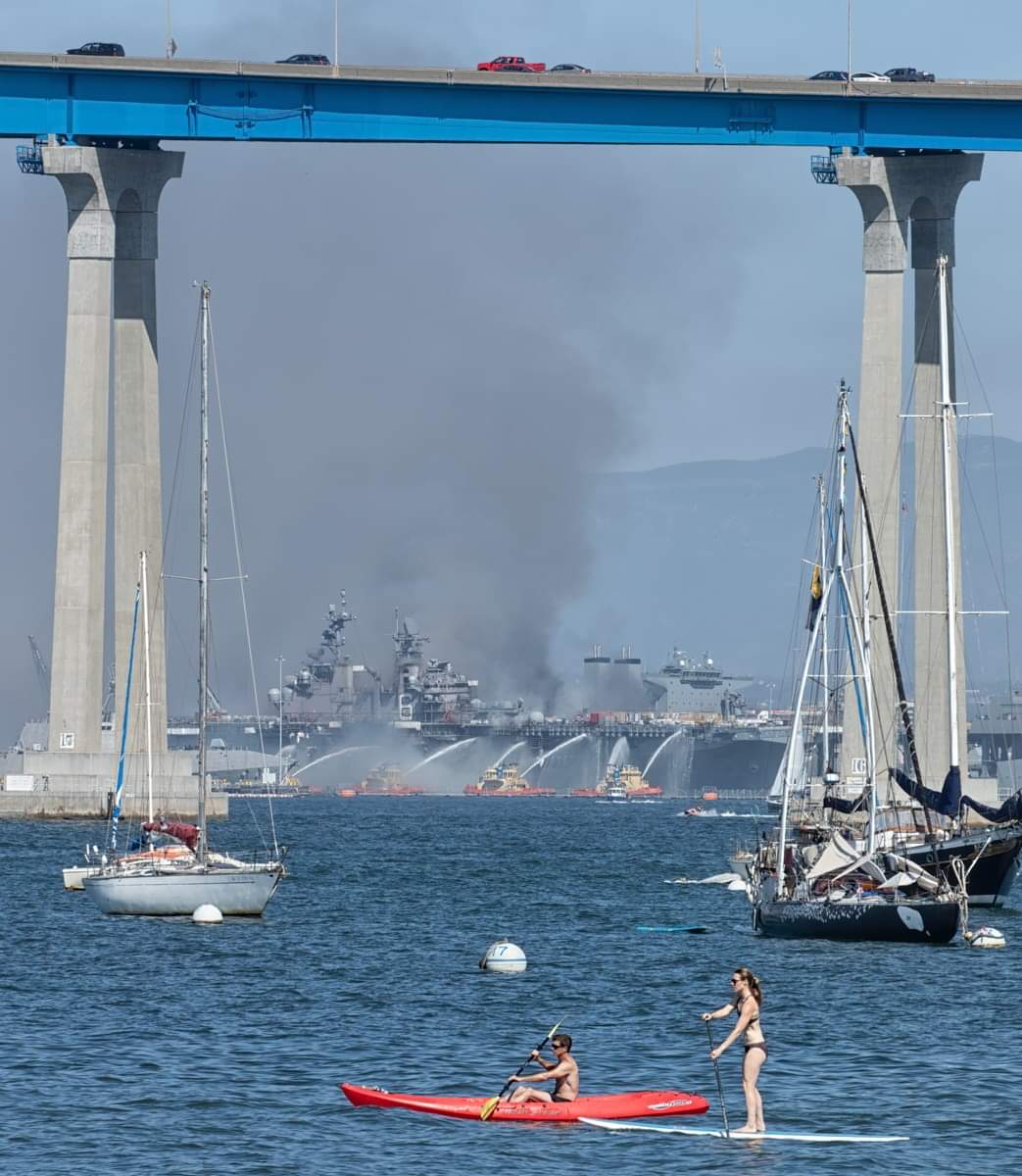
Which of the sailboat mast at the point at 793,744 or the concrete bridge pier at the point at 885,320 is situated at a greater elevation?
the concrete bridge pier at the point at 885,320

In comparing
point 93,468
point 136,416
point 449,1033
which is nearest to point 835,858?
point 449,1033

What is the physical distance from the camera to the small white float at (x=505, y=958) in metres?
52.2

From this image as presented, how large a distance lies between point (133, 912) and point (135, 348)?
45.8 meters

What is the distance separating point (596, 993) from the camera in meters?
48.9

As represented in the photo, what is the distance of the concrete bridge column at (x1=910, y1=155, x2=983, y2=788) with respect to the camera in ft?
318

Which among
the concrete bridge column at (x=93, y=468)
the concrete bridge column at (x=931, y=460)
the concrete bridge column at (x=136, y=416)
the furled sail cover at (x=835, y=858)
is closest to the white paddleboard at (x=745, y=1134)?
the furled sail cover at (x=835, y=858)

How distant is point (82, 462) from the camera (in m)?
100

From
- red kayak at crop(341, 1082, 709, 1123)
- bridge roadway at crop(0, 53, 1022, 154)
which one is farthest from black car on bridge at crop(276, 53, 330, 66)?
red kayak at crop(341, 1082, 709, 1123)

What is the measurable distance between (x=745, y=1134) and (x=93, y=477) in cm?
7086

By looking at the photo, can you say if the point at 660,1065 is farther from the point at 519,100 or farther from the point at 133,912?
the point at 519,100

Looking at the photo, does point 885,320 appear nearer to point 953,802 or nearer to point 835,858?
point 953,802

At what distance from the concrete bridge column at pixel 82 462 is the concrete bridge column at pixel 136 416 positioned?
8.09ft

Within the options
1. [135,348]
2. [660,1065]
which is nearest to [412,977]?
[660,1065]

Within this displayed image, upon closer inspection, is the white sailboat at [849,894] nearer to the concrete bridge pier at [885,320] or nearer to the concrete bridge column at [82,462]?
the concrete bridge pier at [885,320]
